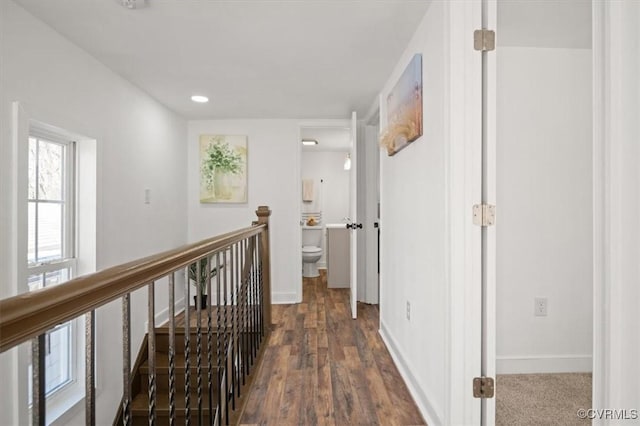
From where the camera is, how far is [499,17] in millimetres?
1861

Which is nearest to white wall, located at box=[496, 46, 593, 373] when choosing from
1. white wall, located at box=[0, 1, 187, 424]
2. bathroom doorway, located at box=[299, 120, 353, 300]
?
white wall, located at box=[0, 1, 187, 424]

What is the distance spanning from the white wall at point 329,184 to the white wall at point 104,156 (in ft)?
8.66

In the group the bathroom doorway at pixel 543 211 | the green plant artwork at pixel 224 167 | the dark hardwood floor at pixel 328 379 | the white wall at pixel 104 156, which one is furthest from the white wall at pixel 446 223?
the green plant artwork at pixel 224 167

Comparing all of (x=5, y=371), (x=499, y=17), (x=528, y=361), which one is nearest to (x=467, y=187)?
(x=499, y=17)

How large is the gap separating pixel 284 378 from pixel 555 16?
2.76 m

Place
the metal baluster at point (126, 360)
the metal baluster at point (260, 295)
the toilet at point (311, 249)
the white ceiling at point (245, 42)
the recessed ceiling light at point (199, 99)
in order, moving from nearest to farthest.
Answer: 1. the metal baluster at point (126, 360)
2. the white ceiling at point (245, 42)
3. the metal baluster at point (260, 295)
4. the recessed ceiling light at point (199, 99)
5. the toilet at point (311, 249)

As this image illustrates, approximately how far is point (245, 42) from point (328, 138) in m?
3.05

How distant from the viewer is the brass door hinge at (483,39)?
1441 mm

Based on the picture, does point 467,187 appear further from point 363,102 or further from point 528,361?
point 363,102

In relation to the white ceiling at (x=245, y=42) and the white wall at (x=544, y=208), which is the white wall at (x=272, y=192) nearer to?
the white ceiling at (x=245, y=42)

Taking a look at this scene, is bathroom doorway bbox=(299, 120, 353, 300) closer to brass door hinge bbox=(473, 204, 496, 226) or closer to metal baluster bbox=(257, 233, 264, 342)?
metal baluster bbox=(257, 233, 264, 342)

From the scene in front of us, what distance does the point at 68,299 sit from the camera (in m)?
0.56

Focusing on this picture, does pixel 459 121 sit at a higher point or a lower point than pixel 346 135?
lower

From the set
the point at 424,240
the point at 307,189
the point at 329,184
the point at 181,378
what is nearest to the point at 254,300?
the point at 181,378
